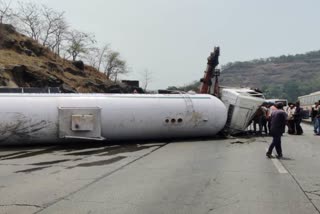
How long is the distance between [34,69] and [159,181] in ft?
105

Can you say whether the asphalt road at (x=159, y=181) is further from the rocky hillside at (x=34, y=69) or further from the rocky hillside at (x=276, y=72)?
the rocky hillside at (x=276, y=72)

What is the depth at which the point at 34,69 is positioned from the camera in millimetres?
40125

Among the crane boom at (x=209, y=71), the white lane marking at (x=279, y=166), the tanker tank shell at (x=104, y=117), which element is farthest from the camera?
the crane boom at (x=209, y=71)

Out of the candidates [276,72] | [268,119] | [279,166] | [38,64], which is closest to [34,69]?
[38,64]

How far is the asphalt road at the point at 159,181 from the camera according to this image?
7780 millimetres

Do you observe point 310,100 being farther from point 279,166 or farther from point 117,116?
point 279,166

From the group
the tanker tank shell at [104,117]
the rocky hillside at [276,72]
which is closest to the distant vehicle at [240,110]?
the tanker tank shell at [104,117]

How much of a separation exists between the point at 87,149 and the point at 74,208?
9684 mm

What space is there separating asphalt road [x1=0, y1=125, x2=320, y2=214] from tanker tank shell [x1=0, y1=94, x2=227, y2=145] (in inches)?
43.6

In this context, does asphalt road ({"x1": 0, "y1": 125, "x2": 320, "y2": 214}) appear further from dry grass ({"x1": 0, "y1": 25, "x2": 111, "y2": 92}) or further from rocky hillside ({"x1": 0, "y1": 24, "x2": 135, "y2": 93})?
dry grass ({"x1": 0, "y1": 25, "x2": 111, "y2": 92})

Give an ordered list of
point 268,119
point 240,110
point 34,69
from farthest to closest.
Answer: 1. point 34,69
2. point 268,119
3. point 240,110

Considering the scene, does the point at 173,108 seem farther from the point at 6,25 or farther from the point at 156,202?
the point at 6,25

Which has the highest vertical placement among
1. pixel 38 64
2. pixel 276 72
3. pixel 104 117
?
pixel 276 72

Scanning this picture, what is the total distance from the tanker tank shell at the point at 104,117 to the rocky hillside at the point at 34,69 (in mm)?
14277
